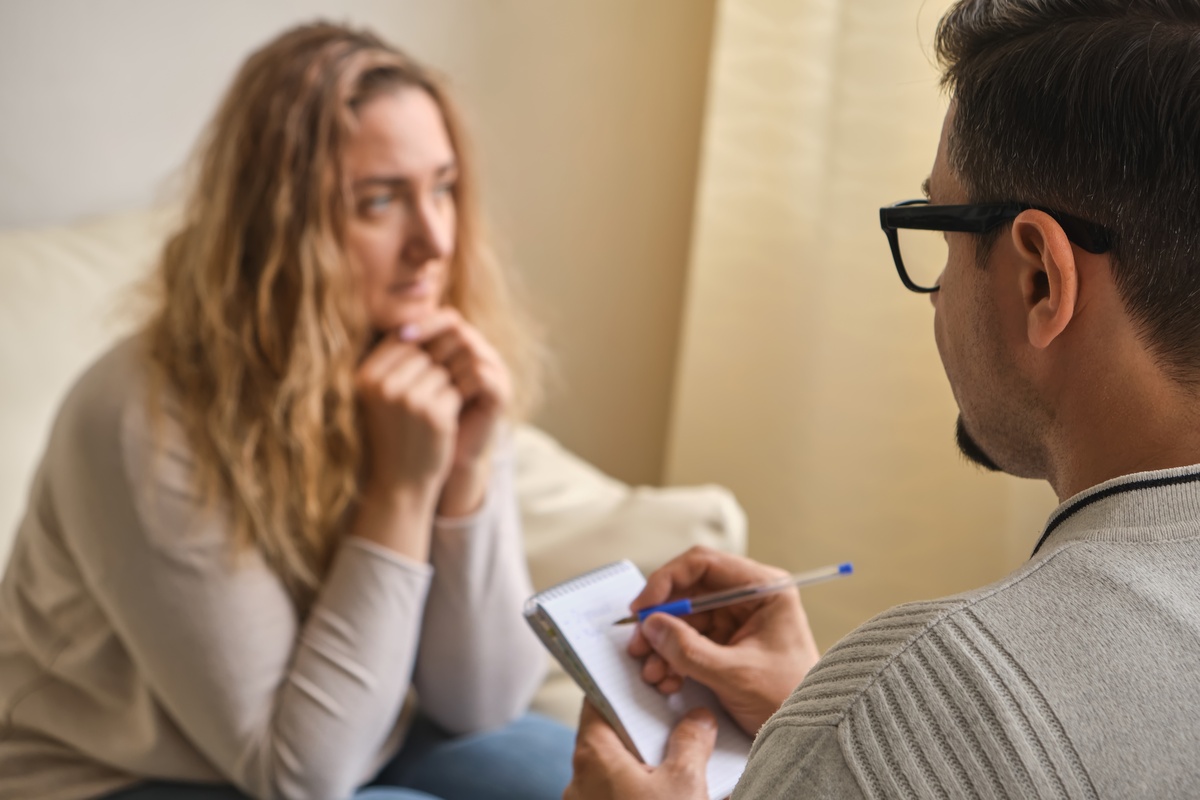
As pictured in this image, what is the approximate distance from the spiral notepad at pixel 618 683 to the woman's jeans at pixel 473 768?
452mm

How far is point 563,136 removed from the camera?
7.41 ft

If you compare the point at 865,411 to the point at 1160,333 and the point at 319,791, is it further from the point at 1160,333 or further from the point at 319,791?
the point at 1160,333

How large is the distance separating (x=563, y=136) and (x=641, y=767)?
5.48 feet

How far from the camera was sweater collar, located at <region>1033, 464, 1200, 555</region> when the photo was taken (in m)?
0.56

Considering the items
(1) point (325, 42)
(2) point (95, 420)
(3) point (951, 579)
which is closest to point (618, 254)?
(3) point (951, 579)

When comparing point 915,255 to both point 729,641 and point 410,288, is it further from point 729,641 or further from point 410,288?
point 410,288

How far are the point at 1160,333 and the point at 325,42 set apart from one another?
0.96 meters

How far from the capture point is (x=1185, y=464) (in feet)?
1.98

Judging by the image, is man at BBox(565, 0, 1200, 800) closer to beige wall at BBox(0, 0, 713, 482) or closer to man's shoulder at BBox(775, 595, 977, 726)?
man's shoulder at BBox(775, 595, 977, 726)

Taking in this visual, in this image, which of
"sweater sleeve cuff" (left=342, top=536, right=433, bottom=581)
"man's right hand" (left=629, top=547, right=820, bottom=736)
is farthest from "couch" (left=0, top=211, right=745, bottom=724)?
"man's right hand" (left=629, top=547, right=820, bottom=736)

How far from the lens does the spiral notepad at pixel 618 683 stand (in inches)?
31.4

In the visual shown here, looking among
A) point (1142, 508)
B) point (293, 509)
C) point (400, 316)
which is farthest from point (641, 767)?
point (400, 316)

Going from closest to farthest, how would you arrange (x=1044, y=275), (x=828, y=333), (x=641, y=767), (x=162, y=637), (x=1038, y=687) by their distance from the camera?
(x=1038, y=687) → (x=1044, y=275) → (x=641, y=767) → (x=162, y=637) → (x=828, y=333)

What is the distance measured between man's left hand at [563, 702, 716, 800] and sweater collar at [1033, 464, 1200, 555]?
0.29 meters
